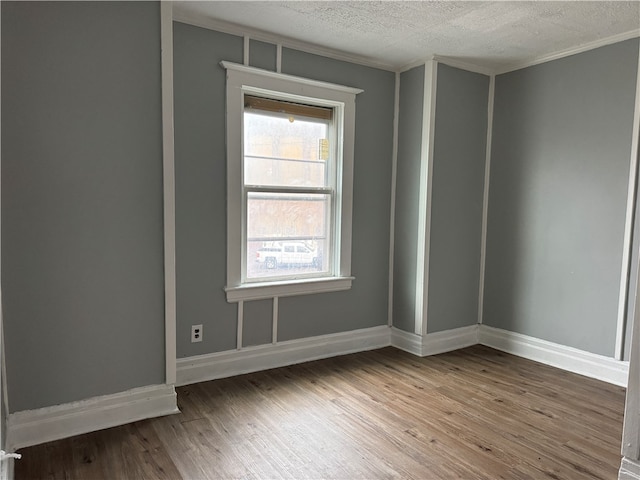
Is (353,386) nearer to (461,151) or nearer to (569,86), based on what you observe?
(461,151)

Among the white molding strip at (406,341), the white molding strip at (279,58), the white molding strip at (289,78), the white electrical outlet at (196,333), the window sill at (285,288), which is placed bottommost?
the white molding strip at (406,341)

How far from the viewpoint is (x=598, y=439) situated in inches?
99.2

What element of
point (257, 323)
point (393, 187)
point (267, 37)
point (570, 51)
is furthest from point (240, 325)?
point (570, 51)

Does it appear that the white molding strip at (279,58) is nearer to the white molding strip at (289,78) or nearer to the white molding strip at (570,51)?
the white molding strip at (289,78)

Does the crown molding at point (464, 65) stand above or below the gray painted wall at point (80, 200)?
above

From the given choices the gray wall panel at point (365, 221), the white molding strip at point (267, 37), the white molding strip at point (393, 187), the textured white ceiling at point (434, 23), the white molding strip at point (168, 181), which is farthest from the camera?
the white molding strip at point (393, 187)

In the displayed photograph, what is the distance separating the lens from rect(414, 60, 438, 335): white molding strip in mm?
3762

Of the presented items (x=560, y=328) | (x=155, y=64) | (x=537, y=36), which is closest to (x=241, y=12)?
(x=155, y=64)

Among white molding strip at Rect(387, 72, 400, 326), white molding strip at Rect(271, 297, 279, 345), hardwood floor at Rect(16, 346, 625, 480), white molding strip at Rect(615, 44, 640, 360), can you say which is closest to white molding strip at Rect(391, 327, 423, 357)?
white molding strip at Rect(387, 72, 400, 326)

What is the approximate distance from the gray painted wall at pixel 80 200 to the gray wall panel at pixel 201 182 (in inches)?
19.0

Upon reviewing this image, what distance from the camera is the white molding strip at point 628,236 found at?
3166 millimetres

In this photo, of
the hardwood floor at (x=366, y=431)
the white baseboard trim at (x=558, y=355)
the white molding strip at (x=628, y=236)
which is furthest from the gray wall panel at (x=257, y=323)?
the white molding strip at (x=628, y=236)

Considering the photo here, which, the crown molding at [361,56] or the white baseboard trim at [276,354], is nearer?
the crown molding at [361,56]

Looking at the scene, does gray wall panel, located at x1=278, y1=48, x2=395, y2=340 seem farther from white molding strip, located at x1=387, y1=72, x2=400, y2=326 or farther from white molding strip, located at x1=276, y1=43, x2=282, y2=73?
white molding strip, located at x1=276, y1=43, x2=282, y2=73
